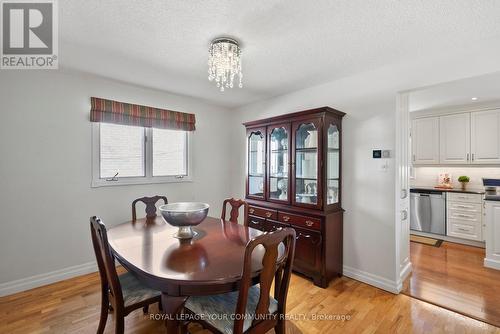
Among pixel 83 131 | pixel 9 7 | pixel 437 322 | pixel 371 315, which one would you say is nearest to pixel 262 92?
pixel 83 131

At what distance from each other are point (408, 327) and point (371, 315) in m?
0.27

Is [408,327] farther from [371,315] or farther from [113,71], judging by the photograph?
[113,71]

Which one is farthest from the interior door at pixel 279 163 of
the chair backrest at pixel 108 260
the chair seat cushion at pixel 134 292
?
the chair backrest at pixel 108 260

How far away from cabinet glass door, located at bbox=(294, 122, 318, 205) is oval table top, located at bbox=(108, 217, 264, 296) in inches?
39.3

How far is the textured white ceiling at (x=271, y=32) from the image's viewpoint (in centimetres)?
159

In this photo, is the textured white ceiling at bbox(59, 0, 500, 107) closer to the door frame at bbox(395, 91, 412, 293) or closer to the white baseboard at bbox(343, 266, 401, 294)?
the door frame at bbox(395, 91, 412, 293)

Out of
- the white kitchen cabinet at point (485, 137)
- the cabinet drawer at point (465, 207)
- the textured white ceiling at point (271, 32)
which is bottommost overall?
the cabinet drawer at point (465, 207)

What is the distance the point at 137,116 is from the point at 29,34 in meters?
1.31

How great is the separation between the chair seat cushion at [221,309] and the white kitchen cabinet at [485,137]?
173 inches

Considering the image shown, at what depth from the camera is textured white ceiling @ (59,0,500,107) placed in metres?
1.59

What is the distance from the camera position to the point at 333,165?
285 centimetres

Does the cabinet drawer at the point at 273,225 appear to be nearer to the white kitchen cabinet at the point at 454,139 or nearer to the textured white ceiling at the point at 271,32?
the textured white ceiling at the point at 271,32

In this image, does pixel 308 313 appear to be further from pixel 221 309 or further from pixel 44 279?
pixel 44 279

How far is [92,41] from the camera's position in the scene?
2025 millimetres
